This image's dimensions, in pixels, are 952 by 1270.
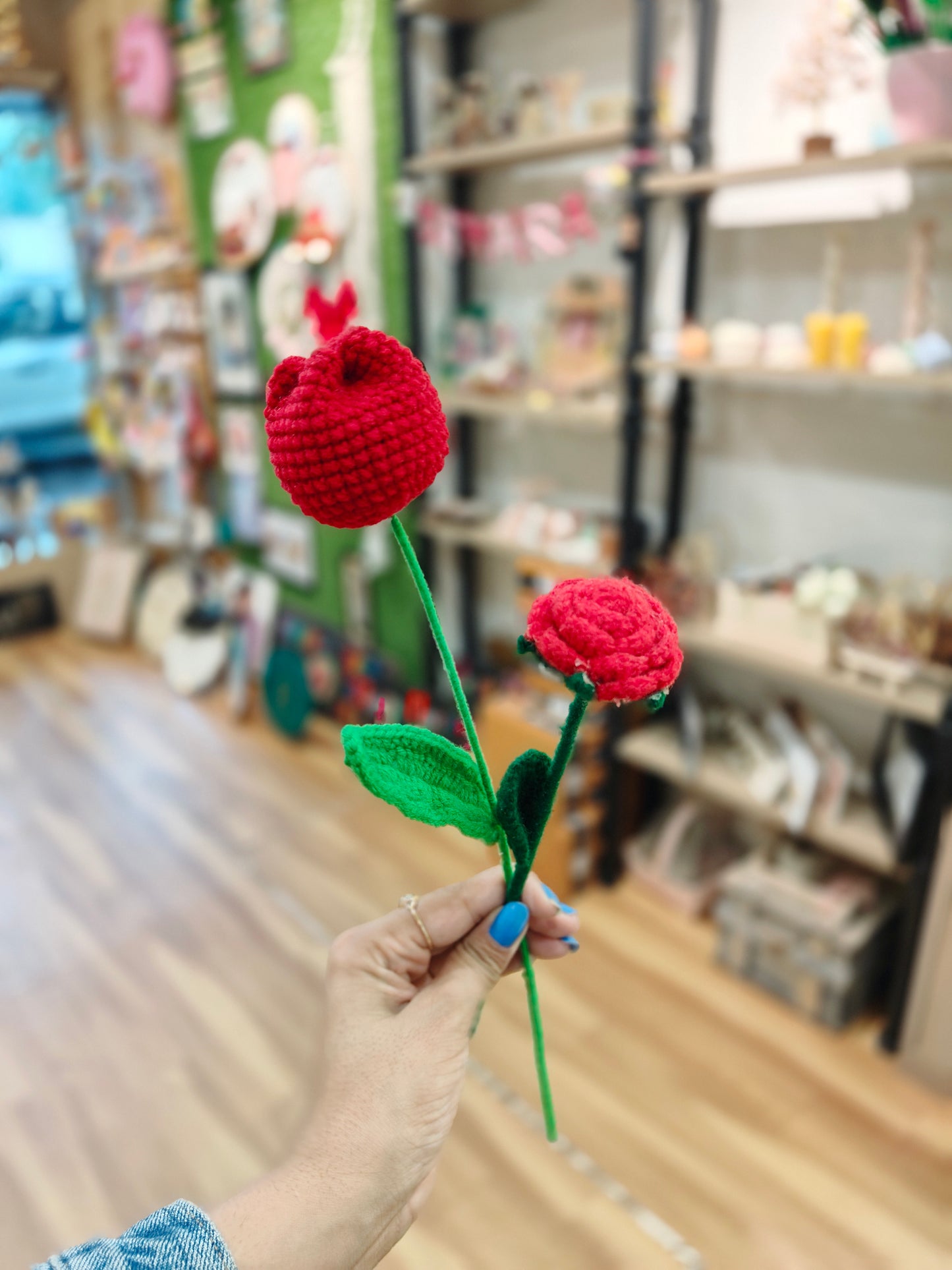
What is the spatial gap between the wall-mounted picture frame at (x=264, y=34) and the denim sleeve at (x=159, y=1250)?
3024 millimetres

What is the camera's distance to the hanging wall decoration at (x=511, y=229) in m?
2.19

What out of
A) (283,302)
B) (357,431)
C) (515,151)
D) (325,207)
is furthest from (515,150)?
(357,431)

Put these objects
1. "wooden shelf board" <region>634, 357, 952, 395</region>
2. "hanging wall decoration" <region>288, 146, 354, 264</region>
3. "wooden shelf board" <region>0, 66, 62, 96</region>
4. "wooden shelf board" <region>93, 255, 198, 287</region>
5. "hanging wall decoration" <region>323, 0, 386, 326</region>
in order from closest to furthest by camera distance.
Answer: "wooden shelf board" <region>634, 357, 952, 395</region> → "hanging wall decoration" <region>323, 0, 386, 326</region> → "hanging wall decoration" <region>288, 146, 354, 264</region> → "wooden shelf board" <region>93, 255, 198, 287</region> → "wooden shelf board" <region>0, 66, 62, 96</region>

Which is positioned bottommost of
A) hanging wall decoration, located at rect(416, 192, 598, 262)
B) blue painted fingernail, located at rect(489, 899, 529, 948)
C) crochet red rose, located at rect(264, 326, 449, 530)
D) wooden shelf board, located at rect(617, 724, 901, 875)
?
wooden shelf board, located at rect(617, 724, 901, 875)

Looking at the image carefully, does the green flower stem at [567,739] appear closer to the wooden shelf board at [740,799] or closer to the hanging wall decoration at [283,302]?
the wooden shelf board at [740,799]

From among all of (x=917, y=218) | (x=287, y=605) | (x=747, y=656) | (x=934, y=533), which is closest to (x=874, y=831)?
(x=747, y=656)

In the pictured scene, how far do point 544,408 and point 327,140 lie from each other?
122 centimetres

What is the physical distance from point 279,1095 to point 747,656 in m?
1.32

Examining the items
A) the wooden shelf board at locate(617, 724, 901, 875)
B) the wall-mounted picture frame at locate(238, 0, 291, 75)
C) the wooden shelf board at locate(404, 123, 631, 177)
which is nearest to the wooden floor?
the wooden shelf board at locate(617, 724, 901, 875)

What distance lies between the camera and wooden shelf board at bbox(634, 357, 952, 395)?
1.54 meters

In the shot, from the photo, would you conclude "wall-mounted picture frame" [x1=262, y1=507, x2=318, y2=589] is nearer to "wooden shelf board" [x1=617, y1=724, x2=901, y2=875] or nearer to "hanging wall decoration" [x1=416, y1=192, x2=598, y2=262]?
"hanging wall decoration" [x1=416, y1=192, x2=598, y2=262]

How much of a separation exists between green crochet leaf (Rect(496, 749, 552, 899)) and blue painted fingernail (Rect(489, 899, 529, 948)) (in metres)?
0.08

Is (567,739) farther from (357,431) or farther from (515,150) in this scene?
(515,150)

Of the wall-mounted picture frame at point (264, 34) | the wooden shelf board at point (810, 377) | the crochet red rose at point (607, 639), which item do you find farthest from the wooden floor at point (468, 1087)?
the wall-mounted picture frame at point (264, 34)
